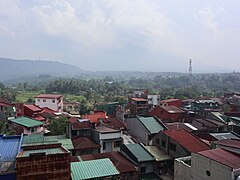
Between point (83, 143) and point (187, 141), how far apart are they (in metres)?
9.63

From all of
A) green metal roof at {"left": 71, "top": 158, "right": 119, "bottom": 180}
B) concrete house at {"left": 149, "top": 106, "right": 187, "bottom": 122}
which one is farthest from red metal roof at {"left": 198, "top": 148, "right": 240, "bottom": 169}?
concrete house at {"left": 149, "top": 106, "right": 187, "bottom": 122}

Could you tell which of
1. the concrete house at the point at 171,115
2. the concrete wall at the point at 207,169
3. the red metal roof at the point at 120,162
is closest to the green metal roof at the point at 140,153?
the red metal roof at the point at 120,162

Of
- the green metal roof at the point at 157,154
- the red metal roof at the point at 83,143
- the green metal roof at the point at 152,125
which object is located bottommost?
the green metal roof at the point at 157,154

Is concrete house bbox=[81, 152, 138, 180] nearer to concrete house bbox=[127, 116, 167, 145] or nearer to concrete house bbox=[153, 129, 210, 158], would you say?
concrete house bbox=[153, 129, 210, 158]

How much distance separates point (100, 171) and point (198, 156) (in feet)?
19.9

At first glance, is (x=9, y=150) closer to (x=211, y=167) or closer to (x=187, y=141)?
(x=211, y=167)

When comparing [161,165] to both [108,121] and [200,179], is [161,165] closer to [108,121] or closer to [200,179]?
[200,179]

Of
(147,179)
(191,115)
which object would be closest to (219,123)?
(191,115)

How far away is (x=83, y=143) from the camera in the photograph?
79.8 feet

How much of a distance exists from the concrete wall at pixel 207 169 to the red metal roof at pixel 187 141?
3.62 metres

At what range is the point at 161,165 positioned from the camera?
Answer: 21.2 metres

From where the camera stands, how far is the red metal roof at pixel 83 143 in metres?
23.6

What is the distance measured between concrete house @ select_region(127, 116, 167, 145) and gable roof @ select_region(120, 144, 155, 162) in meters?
4.66

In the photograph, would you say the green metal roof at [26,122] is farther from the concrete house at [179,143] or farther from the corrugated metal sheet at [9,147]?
the concrete house at [179,143]
